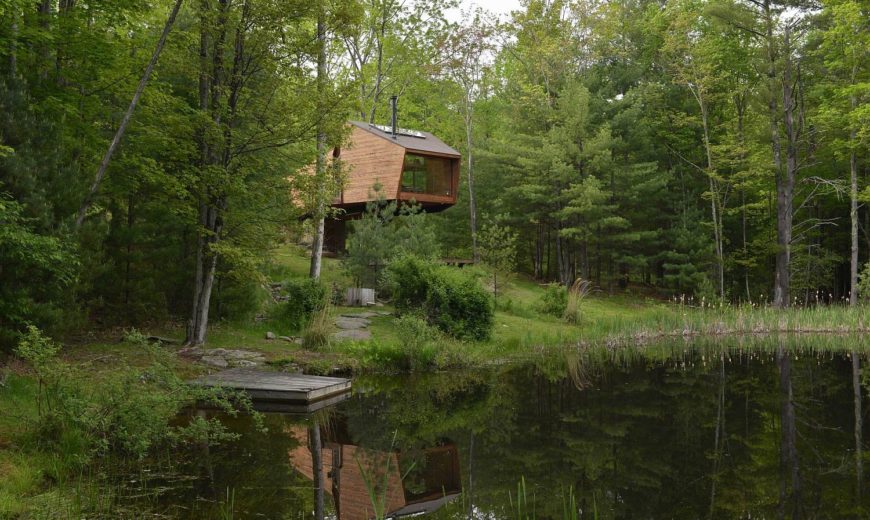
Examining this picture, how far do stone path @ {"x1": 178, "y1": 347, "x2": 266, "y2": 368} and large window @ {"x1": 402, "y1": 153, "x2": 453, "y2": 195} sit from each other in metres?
11.6

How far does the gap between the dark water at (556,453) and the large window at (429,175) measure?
12.3m

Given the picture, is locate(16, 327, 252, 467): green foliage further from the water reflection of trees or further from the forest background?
the water reflection of trees

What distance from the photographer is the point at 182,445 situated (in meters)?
6.18

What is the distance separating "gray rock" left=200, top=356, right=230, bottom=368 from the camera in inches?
386

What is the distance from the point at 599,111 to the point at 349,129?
1604cm

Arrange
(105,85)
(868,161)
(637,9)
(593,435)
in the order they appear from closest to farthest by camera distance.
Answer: (593,435) → (105,85) → (868,161) → (637,9)

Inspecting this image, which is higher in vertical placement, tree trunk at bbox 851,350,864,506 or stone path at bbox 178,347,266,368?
stone path at bbox 178,347,266,368

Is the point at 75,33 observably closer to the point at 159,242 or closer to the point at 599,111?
the point at 159,242

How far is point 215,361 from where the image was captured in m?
9.92

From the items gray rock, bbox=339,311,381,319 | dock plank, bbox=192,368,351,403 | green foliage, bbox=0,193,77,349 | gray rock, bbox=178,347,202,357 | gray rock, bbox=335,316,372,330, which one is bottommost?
dock plank, bbox=192,368,351,403

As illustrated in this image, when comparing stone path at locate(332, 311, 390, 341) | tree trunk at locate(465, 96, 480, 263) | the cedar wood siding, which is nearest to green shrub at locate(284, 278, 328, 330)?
stone path at locate(332, 311, 390, 341)

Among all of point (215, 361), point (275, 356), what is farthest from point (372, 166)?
point (215, 361)

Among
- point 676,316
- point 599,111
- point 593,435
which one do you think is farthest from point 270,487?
point 599,111

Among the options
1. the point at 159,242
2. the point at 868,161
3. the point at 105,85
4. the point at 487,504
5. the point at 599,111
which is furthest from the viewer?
the point at 599,111
